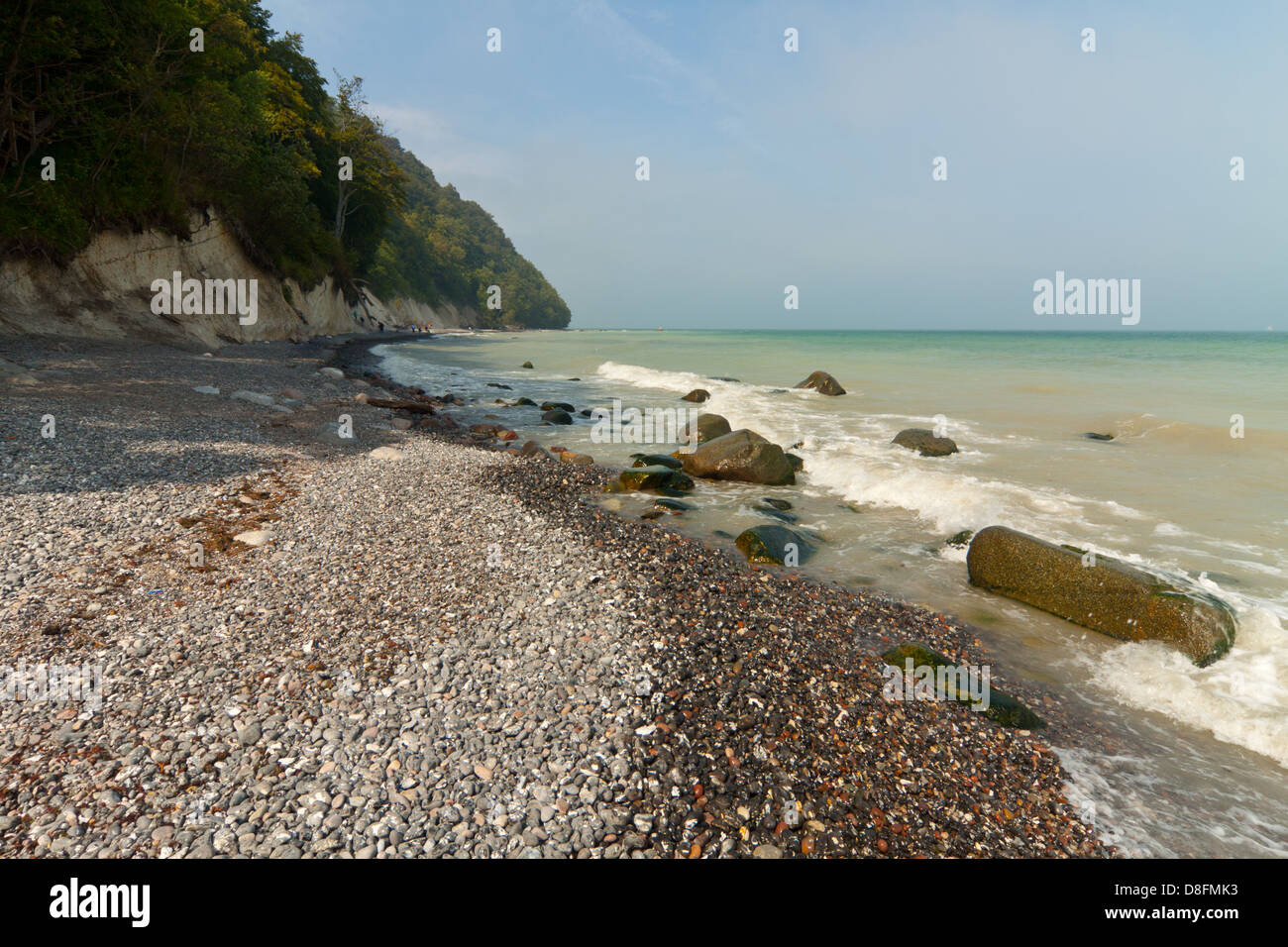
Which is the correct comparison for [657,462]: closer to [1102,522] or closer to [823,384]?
[1102,522]

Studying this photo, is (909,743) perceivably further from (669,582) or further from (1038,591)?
(1038,591)

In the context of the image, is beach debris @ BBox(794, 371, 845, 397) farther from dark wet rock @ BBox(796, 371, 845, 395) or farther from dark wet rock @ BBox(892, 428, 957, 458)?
dark wet rock @ BBox(892, 428, 957, 458)

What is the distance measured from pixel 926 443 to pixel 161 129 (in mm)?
A: 35149

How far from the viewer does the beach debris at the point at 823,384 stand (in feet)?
109

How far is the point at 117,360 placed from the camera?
67.6 ft

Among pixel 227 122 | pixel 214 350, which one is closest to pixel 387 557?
pixel 214 350

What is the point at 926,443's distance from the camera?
18.4 meters

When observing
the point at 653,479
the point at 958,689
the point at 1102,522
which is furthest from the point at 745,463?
the point at 958,689

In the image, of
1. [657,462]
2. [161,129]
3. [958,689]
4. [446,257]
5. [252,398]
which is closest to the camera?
[958,689]

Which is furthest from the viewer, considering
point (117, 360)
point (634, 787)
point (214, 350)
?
point (214, 350)

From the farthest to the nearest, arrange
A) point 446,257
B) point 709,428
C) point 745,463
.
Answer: point 446,257 → point 709,428 → point 745,463

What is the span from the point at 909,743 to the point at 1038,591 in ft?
15.8

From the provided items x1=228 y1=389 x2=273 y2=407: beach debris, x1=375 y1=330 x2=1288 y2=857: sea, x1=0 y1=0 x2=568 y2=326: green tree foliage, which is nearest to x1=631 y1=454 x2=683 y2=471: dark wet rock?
x1=375 y1=330 x2=1288 y2=857: sea

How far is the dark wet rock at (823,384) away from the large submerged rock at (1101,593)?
25.2 m
